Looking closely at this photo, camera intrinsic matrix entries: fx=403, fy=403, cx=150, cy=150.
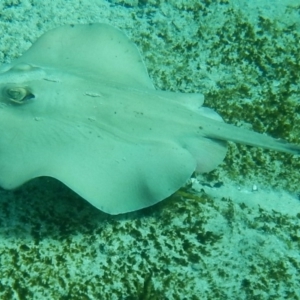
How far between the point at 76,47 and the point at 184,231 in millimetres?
2071

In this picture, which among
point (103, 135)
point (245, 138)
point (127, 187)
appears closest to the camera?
point (127, 187)

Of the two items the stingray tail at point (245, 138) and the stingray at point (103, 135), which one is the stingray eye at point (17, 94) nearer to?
the stingray at point (103, 135)

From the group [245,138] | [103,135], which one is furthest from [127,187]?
[245,138]

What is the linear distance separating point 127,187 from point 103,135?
484 millimetres

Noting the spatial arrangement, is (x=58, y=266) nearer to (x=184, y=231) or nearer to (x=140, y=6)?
(x=184, y=231)

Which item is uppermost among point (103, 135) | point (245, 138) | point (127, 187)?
point (245, 138)

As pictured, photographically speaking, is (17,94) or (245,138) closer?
(17,94)

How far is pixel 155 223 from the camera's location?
3.55 metres

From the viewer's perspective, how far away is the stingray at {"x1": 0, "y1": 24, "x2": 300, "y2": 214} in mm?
3068

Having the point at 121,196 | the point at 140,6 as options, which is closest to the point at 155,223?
the point at 121,196

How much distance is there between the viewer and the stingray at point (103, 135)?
10.1 ft

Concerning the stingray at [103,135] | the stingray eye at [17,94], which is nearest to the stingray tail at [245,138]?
the stingray at [103,135]

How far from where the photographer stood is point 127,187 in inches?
122

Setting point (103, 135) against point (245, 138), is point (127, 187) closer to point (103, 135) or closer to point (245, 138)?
point (103, 135)
